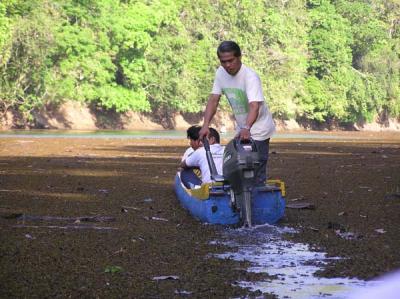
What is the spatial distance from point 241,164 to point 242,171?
4.1 inches

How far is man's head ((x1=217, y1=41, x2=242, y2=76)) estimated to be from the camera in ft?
32.0

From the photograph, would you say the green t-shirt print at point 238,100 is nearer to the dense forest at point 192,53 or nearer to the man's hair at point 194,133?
the man's hair at point 194,133

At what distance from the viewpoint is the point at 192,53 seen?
69.6 meters

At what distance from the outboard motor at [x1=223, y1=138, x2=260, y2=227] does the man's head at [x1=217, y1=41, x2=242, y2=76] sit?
824 mm

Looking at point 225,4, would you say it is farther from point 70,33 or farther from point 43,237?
point 43,237

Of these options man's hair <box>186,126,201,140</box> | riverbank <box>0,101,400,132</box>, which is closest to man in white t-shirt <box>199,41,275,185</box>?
man's hair <box>186,126,201,140</box>

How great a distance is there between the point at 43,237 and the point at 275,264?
2424mm

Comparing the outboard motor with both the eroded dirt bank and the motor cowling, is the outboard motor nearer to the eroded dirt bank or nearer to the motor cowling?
the motor cowling

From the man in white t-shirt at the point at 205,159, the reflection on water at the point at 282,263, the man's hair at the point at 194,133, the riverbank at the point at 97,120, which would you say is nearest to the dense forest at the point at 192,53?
the riverbank at the point at 97,120

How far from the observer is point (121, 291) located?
254 inches

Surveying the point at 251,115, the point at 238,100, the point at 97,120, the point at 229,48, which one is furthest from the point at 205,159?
the point at 97,120

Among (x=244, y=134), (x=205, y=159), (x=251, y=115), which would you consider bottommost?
(x=205, y=159)

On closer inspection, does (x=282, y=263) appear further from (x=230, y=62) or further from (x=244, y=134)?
(x=230, y=62)

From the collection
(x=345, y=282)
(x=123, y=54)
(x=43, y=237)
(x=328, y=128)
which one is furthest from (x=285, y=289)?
(x=328, y=128)
